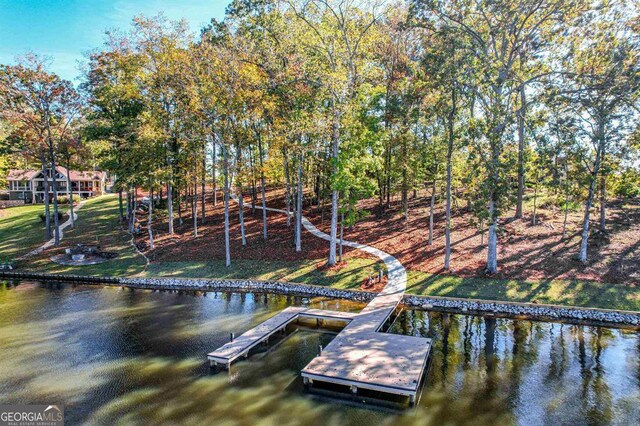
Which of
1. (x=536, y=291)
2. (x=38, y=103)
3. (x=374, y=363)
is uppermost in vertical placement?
(x=38, y=103)

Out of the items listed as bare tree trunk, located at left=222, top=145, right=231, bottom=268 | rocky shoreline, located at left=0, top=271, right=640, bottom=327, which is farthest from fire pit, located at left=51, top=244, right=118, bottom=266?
bare tree trunk, located at left=222, top=145, right=231, bottom=268

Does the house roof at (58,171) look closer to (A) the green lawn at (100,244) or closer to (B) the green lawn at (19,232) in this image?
(B) the green lawn at (19,232)

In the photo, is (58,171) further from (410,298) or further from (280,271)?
(410,298)

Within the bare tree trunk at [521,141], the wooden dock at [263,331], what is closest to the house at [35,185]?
the wooden dock at [263,331]

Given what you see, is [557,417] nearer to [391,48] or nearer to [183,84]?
[391,48]

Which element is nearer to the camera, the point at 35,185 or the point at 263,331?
the point at 263,331

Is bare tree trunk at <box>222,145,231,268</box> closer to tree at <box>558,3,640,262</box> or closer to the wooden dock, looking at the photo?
the wooden dock

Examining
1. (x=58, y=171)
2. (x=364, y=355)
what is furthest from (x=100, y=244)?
(x=58, y=171)

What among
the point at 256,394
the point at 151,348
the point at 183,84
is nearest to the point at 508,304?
the point at 256,394
